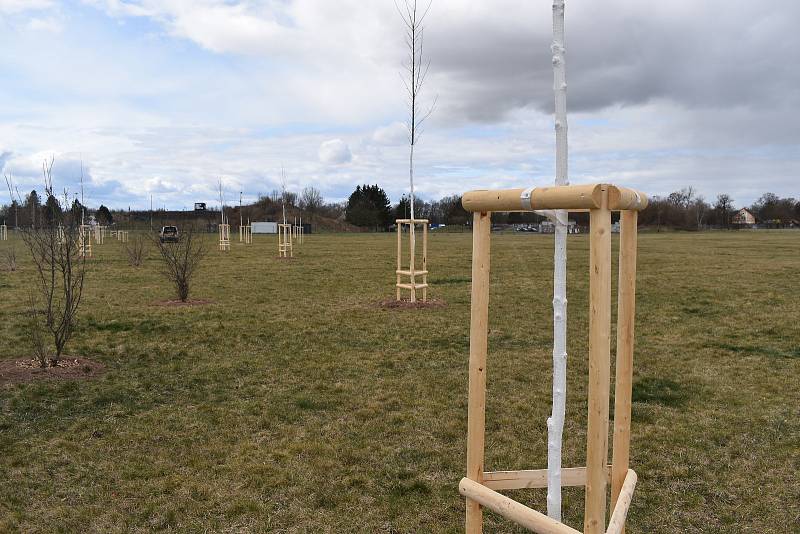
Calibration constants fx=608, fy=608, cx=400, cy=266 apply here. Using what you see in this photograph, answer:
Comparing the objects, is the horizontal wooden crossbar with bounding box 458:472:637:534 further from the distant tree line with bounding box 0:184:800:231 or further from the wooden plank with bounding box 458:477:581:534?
the distant tree line with bounding box 0:184:800:231

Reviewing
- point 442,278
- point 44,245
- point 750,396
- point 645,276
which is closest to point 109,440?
point 44,245

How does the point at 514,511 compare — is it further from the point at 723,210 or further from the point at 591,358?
the point at 723,210

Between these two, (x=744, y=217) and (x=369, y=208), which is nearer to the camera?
(x=369, y=208)

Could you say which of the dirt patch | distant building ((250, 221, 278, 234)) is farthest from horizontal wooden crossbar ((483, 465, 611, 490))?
distant building ((250, 221, 278, 234))

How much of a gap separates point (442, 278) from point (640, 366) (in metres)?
9.15

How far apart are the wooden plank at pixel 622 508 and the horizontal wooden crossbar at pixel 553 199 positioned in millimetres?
1119

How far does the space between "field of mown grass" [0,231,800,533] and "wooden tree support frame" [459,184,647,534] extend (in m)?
1.05

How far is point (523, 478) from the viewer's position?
103 inches

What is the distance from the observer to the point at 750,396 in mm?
5641

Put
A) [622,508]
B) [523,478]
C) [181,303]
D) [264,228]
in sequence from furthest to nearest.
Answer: [264,228], [181,303], [523,478], [622,508]

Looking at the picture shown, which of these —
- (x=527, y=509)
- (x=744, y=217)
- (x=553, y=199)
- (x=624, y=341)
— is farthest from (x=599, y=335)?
(x=744, y=217)

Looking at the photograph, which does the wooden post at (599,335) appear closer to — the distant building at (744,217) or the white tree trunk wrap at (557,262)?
the white tree trunk wrap at (557,262)

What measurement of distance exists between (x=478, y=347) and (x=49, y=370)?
5.62m

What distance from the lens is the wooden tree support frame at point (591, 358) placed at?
1922mm
